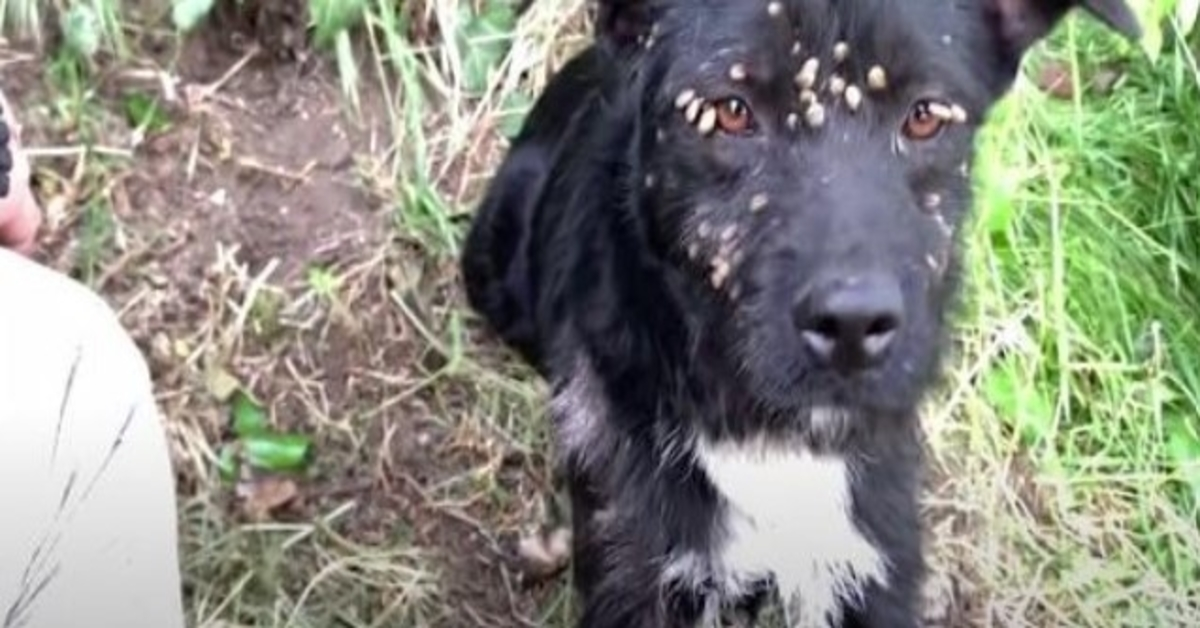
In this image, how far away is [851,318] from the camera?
3020 millimetres

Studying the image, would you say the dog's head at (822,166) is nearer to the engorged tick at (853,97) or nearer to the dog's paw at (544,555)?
the engorged tick at (853,97)

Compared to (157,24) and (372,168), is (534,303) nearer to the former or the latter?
(372,168)

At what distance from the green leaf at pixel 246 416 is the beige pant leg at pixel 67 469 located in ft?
4.74

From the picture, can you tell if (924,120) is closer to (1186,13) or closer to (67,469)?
(67,469)

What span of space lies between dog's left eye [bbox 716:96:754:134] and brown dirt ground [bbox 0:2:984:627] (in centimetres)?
121

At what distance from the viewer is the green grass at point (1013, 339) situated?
163 inches

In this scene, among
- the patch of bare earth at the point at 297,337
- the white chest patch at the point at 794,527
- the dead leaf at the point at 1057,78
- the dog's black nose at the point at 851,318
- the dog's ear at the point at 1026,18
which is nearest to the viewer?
the dog's black nose at the point at 851,318

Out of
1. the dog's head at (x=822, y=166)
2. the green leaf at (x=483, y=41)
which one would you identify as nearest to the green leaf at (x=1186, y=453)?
the dog's head at (x=822, y=166)

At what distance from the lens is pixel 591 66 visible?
4.00m

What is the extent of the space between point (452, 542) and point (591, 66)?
2.76 ft

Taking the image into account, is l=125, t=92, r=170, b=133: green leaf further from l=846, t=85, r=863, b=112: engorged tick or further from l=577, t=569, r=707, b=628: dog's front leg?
l=846, t=85, r=863, b=112: engorged tick

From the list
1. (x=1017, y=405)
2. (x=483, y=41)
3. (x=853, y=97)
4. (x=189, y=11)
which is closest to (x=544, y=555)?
(x=1017, y=405)

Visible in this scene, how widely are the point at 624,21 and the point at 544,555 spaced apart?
1113 millimetres

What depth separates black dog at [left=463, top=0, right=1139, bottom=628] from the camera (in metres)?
3.09
